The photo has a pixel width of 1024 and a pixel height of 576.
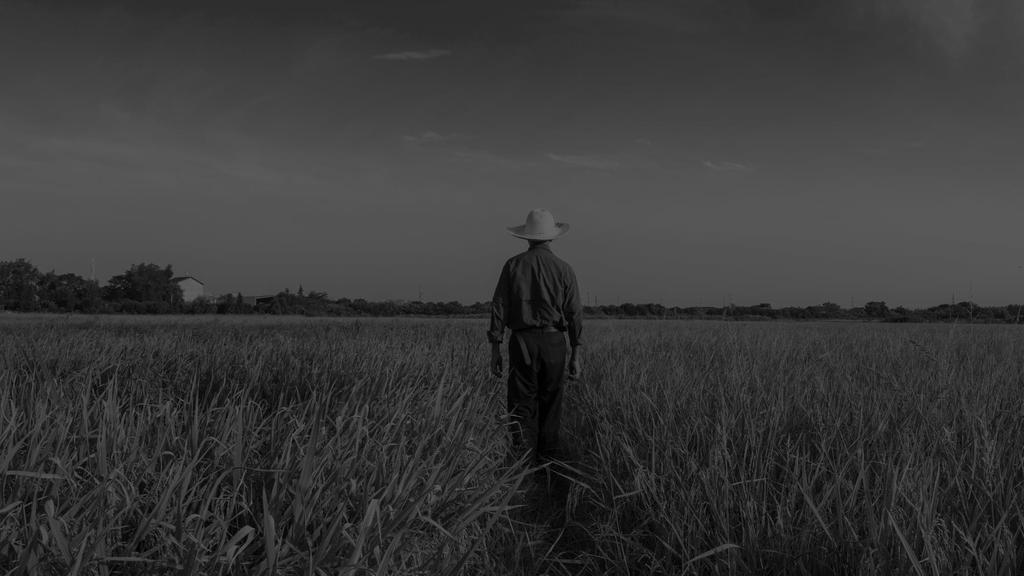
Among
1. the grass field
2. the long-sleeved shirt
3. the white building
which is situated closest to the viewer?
the grass field

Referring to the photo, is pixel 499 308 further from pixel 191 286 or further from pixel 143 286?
pixel 191 286

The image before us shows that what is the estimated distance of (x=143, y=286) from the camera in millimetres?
71062

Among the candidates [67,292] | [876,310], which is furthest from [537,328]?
[67,292]

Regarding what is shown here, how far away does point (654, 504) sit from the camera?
11.3 feet

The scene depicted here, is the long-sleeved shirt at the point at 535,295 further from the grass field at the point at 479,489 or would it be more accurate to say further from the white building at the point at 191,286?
the white building at the point at 191,286

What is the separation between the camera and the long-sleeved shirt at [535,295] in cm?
520

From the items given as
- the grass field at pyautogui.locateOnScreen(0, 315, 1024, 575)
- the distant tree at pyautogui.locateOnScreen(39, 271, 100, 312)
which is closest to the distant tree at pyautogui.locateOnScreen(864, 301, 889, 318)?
the grass field at pyautogui.locateOnScreen(0, 315, 1024, 575)

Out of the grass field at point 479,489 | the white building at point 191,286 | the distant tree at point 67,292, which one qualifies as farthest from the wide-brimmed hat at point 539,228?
the white building at point 191,286

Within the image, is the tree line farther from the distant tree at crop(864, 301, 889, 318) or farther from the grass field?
the grass field

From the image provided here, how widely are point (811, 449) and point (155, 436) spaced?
3.87 meters

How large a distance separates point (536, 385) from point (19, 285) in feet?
261

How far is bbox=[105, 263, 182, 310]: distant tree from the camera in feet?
232

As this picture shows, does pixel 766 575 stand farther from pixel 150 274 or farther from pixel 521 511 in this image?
pixel 150 274

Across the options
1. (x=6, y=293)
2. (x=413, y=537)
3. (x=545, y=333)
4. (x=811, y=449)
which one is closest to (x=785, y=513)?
(x=811, y=449)
